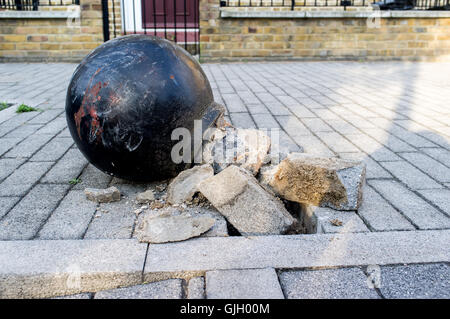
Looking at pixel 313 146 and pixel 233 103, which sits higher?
pixel 233 103

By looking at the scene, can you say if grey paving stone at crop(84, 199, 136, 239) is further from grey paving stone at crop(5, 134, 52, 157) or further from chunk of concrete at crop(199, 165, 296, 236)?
grey paving stone at crop(5, 134, 52, 157)

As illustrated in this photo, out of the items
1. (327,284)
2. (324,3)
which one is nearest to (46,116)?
(327,284)

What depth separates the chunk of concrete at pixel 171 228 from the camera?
2.19m

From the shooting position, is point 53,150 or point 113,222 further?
point 53,150

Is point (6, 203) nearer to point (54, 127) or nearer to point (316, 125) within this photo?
point (54, 127)

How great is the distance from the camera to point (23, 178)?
3129mm

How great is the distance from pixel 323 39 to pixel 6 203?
10.2 m

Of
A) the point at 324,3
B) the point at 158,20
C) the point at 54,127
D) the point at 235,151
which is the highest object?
the point at 324,3

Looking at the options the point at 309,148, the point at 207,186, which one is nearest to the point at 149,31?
the point at 309,148

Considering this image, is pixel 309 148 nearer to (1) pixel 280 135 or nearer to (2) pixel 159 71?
(1) pixel 280 135

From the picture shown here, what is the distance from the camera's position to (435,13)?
11.0 metres

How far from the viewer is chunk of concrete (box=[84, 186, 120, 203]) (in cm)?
272

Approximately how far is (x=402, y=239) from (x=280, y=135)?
86.3 inches

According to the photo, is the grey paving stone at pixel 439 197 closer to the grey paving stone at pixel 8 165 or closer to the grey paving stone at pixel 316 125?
the grey paving stone at pixel 316 125
